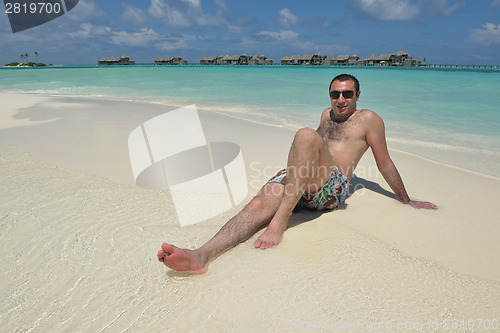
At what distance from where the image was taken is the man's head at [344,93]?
2.60 m

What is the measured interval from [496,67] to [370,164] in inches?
3548

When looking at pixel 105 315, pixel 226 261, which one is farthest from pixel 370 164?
pixel 105 315

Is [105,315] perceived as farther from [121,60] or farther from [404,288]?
[121,60]

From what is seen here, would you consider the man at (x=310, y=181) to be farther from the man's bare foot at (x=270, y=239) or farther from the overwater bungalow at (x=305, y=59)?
the overwater bungalow at (x=305, y=59)

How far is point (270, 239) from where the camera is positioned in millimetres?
1952

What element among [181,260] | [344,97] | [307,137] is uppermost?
[344,97]

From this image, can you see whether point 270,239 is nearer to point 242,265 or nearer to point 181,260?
point 242,265

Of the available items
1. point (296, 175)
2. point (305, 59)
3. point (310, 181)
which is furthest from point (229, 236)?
point (305, 59)

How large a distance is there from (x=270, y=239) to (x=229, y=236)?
264mm

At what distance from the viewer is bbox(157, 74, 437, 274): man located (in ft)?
5.94

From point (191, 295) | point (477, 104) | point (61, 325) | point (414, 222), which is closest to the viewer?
point (61, 325)

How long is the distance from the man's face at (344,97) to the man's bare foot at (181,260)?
5.79 ft

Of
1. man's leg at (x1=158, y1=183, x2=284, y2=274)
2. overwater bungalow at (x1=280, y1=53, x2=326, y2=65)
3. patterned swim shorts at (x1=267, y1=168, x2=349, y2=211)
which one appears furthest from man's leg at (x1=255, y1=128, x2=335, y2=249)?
overwater bungalow at (x1=280, y1=53, x2=326, y2=65)

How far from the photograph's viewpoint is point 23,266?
5.68ft
